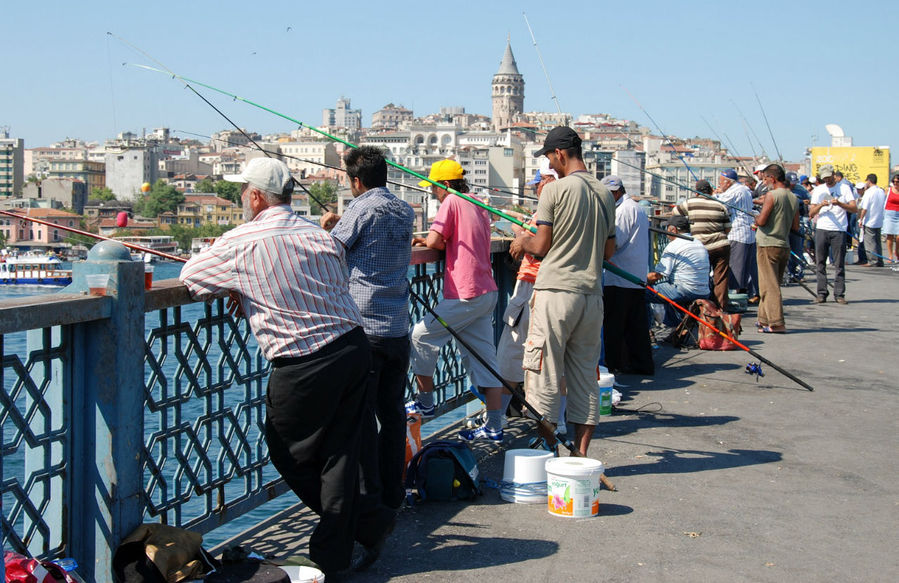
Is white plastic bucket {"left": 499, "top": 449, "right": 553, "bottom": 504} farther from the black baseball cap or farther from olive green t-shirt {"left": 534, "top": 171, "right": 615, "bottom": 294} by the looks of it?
the black baseball cap

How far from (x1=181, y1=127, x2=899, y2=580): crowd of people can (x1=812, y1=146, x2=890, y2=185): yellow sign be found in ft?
87.7

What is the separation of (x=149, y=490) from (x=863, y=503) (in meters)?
3.22

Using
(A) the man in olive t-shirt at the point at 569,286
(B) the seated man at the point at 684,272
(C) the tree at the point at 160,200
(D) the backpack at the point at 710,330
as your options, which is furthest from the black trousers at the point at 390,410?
(C) the tree at the point at 160,200

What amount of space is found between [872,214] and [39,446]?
18225 millimetres

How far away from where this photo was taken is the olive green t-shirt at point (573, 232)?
4852 millimetres

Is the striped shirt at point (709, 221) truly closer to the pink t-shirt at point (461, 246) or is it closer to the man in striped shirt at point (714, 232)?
Answer: the man in striped shirt at point (714, 232)

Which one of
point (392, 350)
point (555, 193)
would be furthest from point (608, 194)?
point (392, 350)

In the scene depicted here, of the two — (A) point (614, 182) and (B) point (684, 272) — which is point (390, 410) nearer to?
(A) point (614, 182)

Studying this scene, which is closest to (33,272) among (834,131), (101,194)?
(834,131)

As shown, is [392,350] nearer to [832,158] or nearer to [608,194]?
[608,194]

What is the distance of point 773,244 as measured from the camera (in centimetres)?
1033

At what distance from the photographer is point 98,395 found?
3.43 meters

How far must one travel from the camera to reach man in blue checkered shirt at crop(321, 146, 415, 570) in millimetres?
4305

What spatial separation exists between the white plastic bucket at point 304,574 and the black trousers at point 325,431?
12 cm
